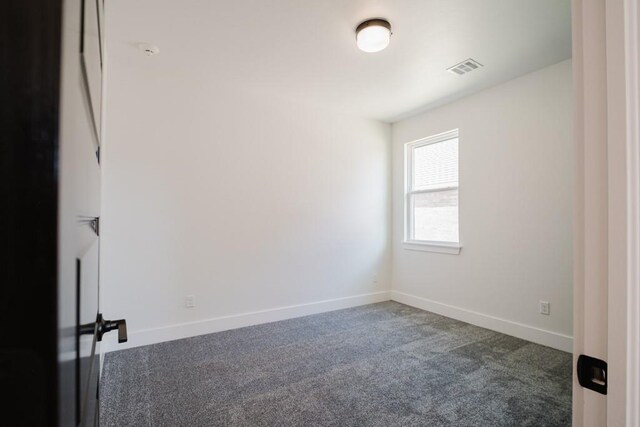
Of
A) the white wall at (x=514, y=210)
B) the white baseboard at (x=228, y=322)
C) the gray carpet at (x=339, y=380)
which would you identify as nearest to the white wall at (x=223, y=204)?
the white baseboard at (x=228, y=322)

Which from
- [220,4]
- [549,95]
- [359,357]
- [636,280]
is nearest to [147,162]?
[220,4]

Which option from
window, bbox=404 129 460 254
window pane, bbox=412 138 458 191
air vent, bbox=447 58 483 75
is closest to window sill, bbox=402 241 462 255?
window, bbox=404 129 460 254

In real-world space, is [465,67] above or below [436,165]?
above

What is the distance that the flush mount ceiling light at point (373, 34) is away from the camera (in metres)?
2.25

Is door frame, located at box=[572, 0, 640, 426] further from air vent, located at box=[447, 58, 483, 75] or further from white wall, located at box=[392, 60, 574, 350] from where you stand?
white wall, located at box=[392, 60, 574, 350]

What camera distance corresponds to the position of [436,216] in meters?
4.07

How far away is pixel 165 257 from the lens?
119 inches

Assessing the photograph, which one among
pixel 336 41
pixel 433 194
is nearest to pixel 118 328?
pixel 336 41

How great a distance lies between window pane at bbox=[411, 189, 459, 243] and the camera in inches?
152

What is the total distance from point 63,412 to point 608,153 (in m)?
0.83

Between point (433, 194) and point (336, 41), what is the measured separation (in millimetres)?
2405

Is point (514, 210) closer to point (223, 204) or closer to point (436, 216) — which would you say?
point (436, 216)

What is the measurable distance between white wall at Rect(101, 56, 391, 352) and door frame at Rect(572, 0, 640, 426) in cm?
315

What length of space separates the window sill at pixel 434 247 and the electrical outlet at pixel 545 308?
3.18 feet
